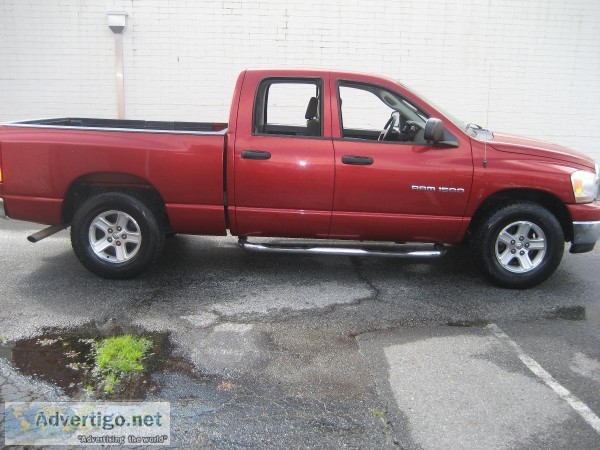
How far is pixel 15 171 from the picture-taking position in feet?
16.0

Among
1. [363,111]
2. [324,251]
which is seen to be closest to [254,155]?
[324,251]

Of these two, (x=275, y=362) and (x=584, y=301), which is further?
(x=584, y=301)

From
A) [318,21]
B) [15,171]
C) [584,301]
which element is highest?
[318,21]

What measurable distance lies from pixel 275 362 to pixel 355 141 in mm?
2132

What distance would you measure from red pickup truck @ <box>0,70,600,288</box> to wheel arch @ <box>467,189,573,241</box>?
0.04 feet

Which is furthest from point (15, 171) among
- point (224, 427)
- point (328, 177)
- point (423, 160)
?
point (423, 160)

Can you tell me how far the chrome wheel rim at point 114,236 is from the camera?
195 inches

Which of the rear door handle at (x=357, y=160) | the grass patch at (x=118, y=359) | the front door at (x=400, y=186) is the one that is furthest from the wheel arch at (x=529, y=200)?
the grass patch at (x=118, y=359)

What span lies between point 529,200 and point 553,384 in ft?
6.57

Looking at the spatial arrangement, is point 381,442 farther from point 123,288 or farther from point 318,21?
point 318,21

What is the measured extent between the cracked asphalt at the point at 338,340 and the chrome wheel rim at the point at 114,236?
0.28 meters

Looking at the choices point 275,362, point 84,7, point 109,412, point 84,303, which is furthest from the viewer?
point 84,7

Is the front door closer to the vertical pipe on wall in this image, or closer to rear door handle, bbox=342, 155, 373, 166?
rear door handle, bbox=342, 155, 373, 166

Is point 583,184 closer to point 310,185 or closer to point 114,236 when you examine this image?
point 310,185
